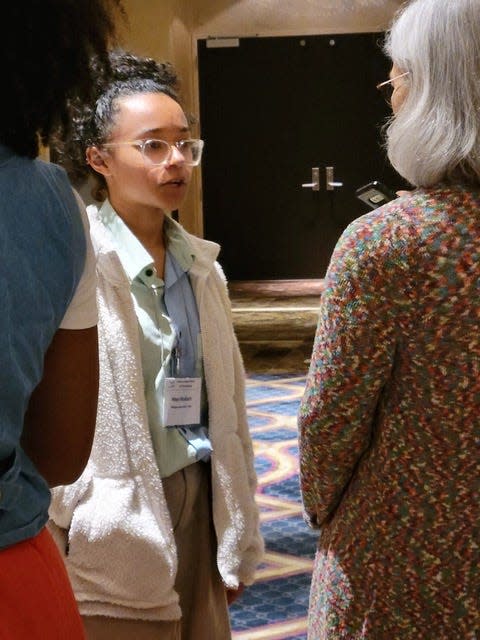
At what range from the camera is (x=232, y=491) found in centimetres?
216

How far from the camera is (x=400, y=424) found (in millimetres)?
1510

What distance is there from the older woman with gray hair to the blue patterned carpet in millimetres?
2037

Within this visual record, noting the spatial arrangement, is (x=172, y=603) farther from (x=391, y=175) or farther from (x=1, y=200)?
(x=391, y=175)

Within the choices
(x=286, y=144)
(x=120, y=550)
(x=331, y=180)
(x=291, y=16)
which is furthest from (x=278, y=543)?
(x=291, y=16)

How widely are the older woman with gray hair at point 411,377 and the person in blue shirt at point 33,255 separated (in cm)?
48

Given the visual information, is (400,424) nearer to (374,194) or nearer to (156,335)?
(156,335)

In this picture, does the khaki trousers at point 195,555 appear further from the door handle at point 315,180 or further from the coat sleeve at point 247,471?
the door handle at point 315,180

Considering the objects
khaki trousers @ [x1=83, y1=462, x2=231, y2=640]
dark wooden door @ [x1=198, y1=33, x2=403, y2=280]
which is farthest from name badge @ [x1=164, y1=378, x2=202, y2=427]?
dark wooden door @ [x1=198, y1=33, x2=403, y2=280]

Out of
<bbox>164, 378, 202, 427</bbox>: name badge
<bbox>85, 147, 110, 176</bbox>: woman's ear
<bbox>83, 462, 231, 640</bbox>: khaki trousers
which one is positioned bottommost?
<bbox>83, 462, 231, 640</bbox>: khaki trousers

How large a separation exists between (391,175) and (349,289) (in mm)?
10205

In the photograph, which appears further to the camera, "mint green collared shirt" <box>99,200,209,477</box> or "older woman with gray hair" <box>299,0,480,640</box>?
"mint green collared shirt" <box>99,200,209,477</box>

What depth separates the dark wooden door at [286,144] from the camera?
11172 millimetres

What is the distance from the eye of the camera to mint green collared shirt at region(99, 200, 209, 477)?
2.11 meters

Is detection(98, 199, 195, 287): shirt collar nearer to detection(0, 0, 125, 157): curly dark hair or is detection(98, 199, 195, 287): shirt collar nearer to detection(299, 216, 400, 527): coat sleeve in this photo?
detection(299, 216, 400, 527): coat sleeve
